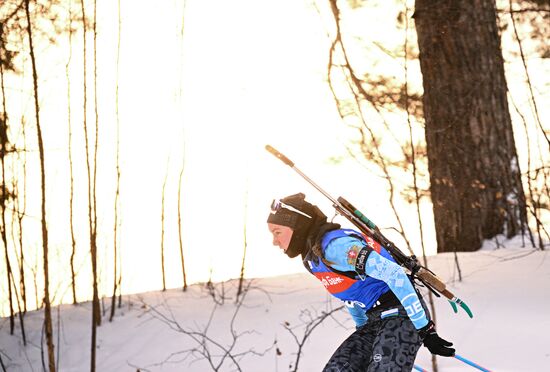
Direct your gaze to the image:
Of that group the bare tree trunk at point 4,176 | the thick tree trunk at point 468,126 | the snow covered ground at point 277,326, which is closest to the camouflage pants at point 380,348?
the snow covered ground at point 277,326

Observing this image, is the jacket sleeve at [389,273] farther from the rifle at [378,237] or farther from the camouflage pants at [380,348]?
the rifle at [378,237]

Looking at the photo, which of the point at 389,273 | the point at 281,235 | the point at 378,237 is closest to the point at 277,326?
the point at 378,237

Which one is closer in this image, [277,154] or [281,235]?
[281,235]

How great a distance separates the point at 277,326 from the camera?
7.99 m

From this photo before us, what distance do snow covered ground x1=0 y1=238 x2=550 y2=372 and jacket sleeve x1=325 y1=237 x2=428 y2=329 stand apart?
2512 mm

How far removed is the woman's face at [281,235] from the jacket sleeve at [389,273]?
0.32 meters

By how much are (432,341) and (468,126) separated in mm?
5019

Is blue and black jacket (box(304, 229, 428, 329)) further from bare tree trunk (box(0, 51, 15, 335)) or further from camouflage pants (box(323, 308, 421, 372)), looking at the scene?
bare tree trunk (box(0, 51, 15, 335))

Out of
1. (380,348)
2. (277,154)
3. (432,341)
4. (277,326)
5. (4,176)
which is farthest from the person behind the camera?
(4,176)

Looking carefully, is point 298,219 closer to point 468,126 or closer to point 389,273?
point 389,273

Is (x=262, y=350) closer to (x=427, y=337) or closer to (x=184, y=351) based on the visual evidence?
(x=184, y=351)

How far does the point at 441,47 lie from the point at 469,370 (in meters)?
3.77

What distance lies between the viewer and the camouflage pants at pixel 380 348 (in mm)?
4176

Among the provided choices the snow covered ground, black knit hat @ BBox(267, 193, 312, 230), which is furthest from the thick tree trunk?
black knit hat @ BBox(267, 193, 312, 230)
